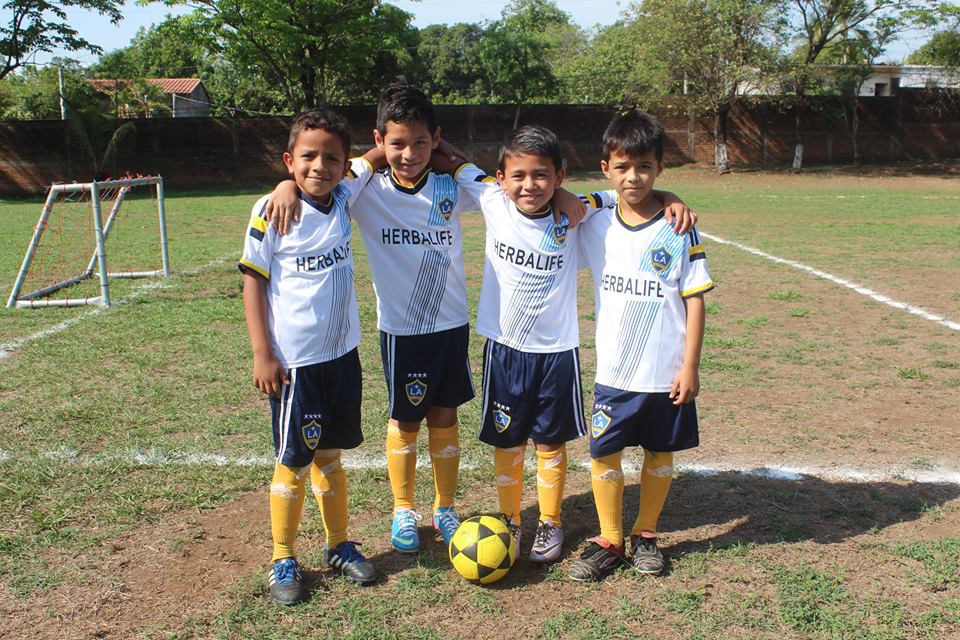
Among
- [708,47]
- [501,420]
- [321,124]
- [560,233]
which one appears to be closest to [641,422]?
[501,420]

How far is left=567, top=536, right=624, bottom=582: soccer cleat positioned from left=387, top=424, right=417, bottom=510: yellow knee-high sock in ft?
2.49

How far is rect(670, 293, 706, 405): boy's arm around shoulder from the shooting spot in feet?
9.57

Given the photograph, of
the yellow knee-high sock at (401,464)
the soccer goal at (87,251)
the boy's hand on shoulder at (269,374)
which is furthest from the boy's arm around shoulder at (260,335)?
the soccer goal at (87,251)

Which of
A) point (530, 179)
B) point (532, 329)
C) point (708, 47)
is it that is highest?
point (708, 47)

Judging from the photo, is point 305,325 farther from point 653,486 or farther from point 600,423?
point 653,486

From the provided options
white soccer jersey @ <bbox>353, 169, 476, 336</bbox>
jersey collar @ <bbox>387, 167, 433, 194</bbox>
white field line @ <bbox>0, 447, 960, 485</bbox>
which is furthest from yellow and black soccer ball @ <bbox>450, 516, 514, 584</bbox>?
jersey collar @ <bbox>387, 167, 433, 194</bbox>

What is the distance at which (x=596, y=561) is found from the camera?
3037mm

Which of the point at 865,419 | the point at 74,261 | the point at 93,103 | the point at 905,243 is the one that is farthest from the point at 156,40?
the point at 865,419

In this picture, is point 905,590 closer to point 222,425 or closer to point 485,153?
point 222,425

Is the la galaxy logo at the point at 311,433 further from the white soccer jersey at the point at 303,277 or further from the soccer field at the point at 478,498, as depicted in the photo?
the soccer field at the point at 478,498

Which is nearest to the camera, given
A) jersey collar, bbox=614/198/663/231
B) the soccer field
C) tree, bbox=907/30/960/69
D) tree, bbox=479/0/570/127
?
the soccer field

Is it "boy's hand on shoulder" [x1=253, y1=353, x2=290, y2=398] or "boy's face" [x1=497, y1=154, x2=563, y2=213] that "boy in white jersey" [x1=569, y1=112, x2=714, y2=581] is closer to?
→ "boy's face" [x1=497, y1=154, x2=563, y2=213]

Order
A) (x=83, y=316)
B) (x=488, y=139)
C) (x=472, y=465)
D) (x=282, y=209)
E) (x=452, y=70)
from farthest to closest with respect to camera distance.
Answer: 1. (x=452, y=70)
2. (x=488, y=139)
3. (x=83, y=316)
4. (x=472, y=465)
5. (x=282, y=209)

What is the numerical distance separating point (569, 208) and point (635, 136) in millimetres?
362
